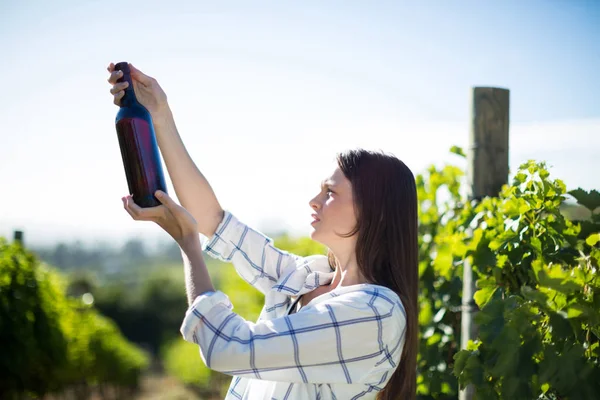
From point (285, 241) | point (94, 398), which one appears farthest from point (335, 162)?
point (94, 398)

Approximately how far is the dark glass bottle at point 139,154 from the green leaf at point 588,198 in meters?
1.32

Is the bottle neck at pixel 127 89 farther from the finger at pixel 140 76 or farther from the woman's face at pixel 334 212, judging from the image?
the woman's face at pixel 334 212

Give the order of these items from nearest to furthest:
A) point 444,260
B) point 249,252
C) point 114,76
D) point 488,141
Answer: point 114,76, point 249,252, point 488,141, point 444,260

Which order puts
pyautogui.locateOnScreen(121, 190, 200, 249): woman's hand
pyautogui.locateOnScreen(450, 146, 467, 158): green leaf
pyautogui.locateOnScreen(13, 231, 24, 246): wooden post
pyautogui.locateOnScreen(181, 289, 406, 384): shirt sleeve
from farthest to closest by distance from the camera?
pyautogui.locateOnScreen(13, 231, 24, 246): wooden post → pyautogui.locateOnScreen(450, 146, 467, 158): green leaf → pyautogui.locateOnScreen(121, 190, 200, 249): woman's hand → pyautogui.locateOnScreen(181, 289, 406, 384): shirt sleeve

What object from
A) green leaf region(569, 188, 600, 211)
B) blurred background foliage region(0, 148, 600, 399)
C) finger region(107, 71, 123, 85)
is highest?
finger region(107, 71, 123, 85)

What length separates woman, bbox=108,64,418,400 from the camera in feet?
4.59

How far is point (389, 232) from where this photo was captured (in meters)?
1.65

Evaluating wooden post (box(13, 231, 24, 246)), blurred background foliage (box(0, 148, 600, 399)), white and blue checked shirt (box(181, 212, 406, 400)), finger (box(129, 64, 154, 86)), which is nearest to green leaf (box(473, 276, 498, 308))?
blurred background foliage (box(0, 148, 600, 399))

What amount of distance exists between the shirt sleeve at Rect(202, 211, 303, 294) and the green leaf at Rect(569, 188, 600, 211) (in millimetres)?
928

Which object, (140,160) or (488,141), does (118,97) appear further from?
(488,141)

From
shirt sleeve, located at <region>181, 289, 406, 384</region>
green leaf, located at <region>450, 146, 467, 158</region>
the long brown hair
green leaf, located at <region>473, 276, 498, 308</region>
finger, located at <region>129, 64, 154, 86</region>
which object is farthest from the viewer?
green leaf, located at <region>450, 146, 467, 158</region>

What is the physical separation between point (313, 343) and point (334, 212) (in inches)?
15.4

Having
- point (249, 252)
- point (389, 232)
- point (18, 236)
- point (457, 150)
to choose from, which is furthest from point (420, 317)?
point (18, 236)

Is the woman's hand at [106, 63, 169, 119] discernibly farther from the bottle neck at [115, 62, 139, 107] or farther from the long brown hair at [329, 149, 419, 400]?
the long brown hair at [329, 149, 419, 400]
